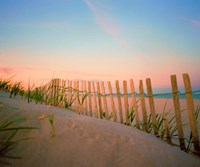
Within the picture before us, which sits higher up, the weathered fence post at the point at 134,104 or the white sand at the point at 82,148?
the weathered fence post at the point at 134,104

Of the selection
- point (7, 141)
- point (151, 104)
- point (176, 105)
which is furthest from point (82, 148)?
point (151, 104)

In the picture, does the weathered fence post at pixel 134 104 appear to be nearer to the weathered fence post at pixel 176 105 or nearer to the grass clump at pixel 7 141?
the weathered fence post at pixel 176 105

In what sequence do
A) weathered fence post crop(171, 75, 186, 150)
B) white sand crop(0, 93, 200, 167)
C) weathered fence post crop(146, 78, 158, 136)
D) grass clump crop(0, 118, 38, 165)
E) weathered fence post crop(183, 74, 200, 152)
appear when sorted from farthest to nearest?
weathered fence post crop(146, 78, 158, 136) → weathered fence post crop(171, 75, 186, 150) → weathered fence post crop(183, 74, 200, 152) → white sand crop(0, 93, 200, 167) → grass clump crop(0, 118, 38, 165)

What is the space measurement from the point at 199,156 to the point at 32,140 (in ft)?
9.12

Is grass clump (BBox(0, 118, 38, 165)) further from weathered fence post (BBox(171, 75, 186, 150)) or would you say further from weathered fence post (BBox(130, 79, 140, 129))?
Answer: weathered fence post (BBox(130, 79, 140, 129))

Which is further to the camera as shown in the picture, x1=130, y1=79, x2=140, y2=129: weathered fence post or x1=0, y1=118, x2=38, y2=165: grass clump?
x1=130, y1=79, x2=140, y2=129: weathered fence post

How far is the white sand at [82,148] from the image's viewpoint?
5.43 ft

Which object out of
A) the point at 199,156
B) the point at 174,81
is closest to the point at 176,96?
the point at 174,81

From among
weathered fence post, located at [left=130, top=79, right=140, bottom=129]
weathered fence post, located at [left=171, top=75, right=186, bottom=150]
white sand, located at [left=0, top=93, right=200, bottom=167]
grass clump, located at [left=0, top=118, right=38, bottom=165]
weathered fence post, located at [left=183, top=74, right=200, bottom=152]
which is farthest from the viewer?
weathered fence post, located at [left=130, top=79, right=140, bottom=129]

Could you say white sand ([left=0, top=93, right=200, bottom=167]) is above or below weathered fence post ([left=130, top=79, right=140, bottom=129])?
→ below

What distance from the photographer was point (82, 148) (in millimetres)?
1851

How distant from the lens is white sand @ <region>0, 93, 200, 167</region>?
5.43ft

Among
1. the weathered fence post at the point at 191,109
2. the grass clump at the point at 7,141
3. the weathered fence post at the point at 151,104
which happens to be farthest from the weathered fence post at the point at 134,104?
the grass clump at the point at 7,141

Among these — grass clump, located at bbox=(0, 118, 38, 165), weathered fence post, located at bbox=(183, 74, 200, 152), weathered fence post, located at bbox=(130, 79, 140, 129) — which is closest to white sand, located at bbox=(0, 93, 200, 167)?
grass clump, located at bbox=(0, 118, 38, 165)
